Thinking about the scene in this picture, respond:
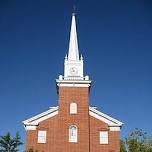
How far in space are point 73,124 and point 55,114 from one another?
8.37ft

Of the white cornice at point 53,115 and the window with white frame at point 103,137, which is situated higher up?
the white cornice at point 53,115

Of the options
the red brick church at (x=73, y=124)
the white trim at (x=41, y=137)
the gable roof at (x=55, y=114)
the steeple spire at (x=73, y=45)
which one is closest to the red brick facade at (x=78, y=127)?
the red brick church at (x=73, y=124)

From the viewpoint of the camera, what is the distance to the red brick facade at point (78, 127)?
55.2 meters

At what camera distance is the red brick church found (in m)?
55.4

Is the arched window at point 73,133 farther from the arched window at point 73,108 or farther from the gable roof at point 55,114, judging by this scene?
the gable roof at point 55,114

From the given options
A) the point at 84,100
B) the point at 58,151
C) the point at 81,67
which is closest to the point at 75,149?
the point at 58,151

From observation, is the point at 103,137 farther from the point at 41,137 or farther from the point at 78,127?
the point at 41,137

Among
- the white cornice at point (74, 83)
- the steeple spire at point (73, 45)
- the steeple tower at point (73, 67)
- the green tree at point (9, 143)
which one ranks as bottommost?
the green tree at point (9, 143)

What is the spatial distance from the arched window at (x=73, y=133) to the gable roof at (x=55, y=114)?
2.60 m

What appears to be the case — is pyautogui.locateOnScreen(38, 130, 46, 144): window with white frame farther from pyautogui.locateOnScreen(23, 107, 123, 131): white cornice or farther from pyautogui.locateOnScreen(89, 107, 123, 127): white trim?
pyautogui.locateOnScreen(89, 107, 123, 127): white trim

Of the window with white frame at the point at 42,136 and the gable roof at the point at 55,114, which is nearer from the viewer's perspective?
the window with white frame at the point at 42,136

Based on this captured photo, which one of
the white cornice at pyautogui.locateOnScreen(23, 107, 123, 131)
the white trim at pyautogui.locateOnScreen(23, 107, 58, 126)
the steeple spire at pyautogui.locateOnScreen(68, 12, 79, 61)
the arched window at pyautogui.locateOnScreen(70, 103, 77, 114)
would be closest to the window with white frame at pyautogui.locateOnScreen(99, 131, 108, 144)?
the white cornice at pyautogui.locateOnScreen(23, 107, 123, 131)

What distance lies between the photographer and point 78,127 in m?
56.0

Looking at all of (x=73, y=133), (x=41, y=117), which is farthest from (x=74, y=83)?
(x=73, y=133)
